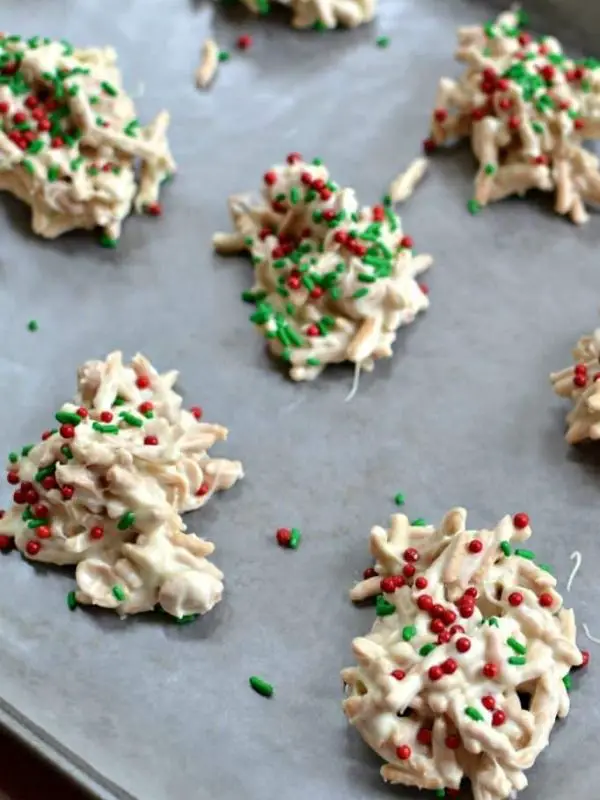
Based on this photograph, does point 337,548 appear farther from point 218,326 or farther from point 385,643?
point 218,326

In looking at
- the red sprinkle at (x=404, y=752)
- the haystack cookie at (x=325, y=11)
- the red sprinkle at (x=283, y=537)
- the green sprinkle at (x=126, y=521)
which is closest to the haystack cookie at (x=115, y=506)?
the green sprinkle at (x=126, y=521)

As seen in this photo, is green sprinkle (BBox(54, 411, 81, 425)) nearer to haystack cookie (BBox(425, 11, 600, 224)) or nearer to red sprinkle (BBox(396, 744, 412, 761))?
red sprinkle (BBox(396, 744, 412, 761))

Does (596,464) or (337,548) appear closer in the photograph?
(337,548)

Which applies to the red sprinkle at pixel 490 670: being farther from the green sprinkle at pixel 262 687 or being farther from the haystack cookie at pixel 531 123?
the haystack cookie at pixel 531 123

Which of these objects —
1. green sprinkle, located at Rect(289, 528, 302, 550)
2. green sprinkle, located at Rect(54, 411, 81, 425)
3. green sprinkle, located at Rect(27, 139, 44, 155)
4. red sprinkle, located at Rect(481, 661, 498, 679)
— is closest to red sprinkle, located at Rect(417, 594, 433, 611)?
red sprinkle, located at Rect(481, 661, 498, 679)

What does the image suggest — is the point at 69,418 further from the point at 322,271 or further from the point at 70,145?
the point at 70,145

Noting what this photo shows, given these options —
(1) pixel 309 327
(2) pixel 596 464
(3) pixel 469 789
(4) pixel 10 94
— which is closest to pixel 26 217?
(4) pixel 10 94

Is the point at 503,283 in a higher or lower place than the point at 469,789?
higher
